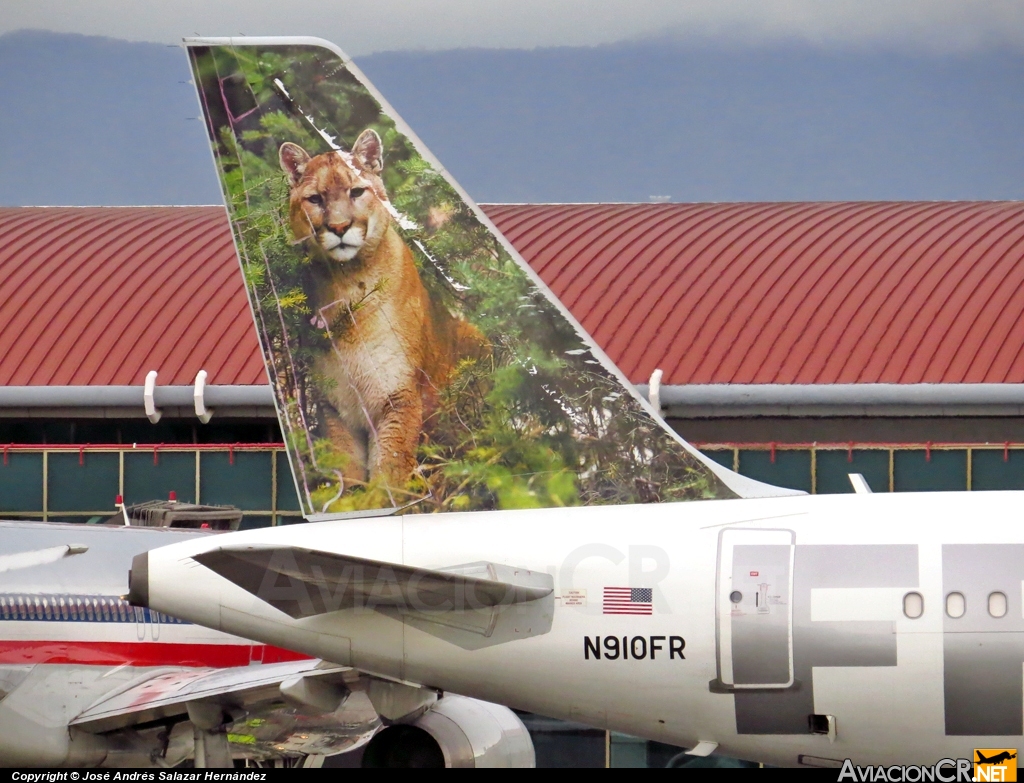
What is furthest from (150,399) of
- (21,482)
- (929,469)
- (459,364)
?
(929,469)

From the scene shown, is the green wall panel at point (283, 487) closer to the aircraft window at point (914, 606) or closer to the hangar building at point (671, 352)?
the hangar building at point (671, 352)

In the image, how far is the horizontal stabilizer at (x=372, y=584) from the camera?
9.05 meters

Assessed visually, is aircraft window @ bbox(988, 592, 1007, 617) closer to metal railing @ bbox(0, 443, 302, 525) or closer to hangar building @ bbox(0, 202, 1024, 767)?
hangar building @ bbox(0, 202, 1024, 767)

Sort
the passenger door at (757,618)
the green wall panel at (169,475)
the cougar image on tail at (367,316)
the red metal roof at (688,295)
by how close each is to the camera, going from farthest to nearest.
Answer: the red metal roof at (688,295) → the green wall panel at (169,475) → the cougar image on tail at (367,316) → the passenger door at (757,618)

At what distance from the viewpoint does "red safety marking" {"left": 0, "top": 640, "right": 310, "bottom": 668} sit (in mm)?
14891

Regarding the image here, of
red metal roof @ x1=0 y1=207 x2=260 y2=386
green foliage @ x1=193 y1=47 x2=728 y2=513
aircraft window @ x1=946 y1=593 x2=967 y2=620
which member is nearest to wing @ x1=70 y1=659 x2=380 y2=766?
green foliage @ x1=193 y1=47 x2=728 y2=513

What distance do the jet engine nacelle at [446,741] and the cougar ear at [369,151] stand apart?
19.1 feet

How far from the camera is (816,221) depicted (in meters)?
27.6

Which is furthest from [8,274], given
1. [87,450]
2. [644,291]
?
[644,291]

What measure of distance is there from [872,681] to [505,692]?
9.37 ft

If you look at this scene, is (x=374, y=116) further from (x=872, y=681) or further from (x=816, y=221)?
(x=816, y=221)

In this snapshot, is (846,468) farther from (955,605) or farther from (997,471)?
(955,605)

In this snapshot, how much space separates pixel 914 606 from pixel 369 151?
5769 mm

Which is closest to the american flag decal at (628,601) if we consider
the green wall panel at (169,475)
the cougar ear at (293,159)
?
the cougar ear at (293,159)
